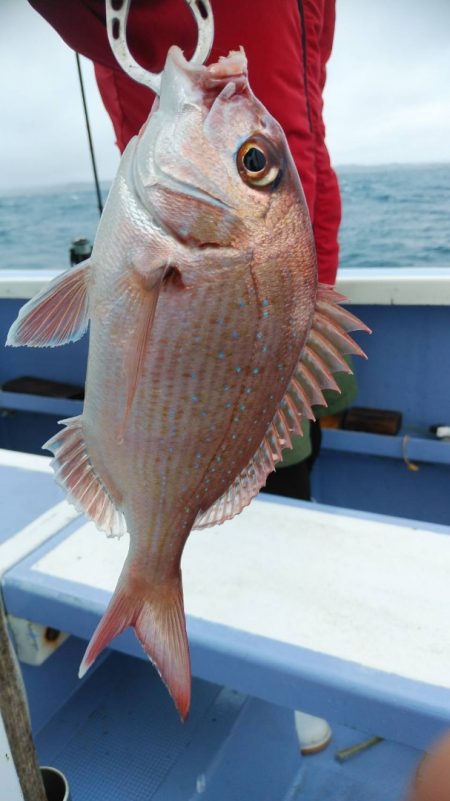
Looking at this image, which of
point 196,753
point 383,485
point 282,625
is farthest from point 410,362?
point 282,625

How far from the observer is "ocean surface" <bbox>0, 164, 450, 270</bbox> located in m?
7.77

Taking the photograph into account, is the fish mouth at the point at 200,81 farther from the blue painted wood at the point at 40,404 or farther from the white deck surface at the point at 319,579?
the blue painted wood at the point at 40,404

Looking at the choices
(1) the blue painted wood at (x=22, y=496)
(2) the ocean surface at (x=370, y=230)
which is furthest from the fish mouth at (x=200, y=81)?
(2) the ocean surface at (x=370, y=230)

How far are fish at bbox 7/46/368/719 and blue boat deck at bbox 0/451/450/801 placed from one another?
0.49 meters

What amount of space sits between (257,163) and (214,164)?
0.05 meters

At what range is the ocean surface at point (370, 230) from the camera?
777cm

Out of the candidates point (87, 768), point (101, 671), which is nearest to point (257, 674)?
point (87, 768)

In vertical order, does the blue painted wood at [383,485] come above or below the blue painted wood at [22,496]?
below

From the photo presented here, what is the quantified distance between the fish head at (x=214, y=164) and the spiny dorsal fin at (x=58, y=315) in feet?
0.42

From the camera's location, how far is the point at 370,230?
9320 mm

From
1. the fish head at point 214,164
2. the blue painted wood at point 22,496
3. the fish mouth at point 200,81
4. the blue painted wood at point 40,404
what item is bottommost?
the blue painted wood at point 40,404

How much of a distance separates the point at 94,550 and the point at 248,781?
922mm

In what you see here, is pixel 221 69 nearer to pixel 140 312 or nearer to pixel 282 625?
pixel 140 312

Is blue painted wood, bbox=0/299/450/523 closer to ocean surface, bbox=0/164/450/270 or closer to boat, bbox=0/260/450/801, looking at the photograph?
boat, bbox=0/260/450/801
